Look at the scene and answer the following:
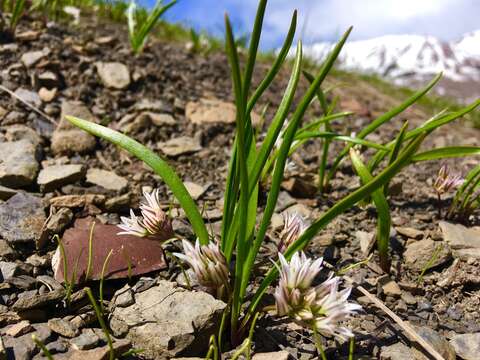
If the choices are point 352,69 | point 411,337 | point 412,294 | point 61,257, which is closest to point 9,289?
point 61,257

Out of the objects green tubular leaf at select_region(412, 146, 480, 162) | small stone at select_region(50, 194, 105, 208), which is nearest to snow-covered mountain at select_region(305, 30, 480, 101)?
green tubular leaf at select_region(412, 146, 480, 162)

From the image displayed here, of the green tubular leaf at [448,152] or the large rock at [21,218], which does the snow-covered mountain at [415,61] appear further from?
the large rock at [21,218]

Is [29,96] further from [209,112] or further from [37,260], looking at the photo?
[37,260]

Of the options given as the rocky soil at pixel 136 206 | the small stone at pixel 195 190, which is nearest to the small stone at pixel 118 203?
the rocky soil at pixel 136 206

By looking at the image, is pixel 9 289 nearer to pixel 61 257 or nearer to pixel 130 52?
pixel 61 257

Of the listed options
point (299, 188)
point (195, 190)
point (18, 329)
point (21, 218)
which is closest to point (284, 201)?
point (299, 188)

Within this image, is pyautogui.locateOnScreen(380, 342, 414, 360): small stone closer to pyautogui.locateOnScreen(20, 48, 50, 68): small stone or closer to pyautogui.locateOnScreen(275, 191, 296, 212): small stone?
pyautogui.locateOnScreen(275, 191, 296, 212): small stone

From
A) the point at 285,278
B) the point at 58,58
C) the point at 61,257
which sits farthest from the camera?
the point at 58,58
